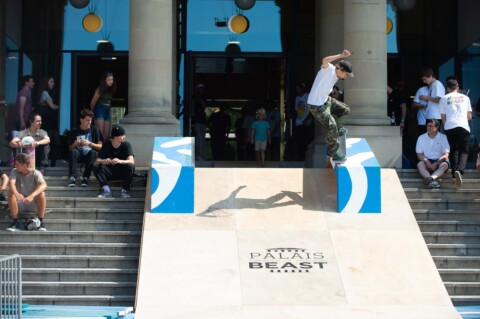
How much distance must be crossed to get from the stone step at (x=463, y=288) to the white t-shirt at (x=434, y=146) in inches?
149

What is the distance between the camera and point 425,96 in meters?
18.9

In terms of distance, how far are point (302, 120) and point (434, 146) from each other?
196 inches

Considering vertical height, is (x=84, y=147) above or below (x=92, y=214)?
above

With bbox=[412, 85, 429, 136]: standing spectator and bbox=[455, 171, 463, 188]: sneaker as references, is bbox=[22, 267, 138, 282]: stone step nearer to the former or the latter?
bbox=[455, 171, 463, 188]: sneaker

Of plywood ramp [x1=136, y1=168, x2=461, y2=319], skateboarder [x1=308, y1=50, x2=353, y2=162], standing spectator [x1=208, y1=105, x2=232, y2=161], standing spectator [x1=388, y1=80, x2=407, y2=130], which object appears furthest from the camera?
standing spectator [x1=208, y1=105, x2=232, y2=161]

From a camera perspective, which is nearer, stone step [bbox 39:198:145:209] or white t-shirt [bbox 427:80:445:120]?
stone step [bbox 39:198:145:209]

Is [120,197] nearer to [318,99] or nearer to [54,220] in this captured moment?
[54,220]

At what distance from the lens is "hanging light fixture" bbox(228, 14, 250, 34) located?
2448 cm

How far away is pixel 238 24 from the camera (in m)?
24.5

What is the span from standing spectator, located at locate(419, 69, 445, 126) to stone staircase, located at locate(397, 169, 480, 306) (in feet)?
5.54

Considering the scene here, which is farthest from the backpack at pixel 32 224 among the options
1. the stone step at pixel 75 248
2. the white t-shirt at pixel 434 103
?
the white t-shirt at pixel 434 103

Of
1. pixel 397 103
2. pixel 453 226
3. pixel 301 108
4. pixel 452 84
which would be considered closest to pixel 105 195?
pixel 453 226

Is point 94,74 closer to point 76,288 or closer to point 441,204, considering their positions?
point 441,204

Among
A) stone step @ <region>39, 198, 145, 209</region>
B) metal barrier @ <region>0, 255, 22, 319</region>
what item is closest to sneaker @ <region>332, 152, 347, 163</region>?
stone step @ <region>39, 198, 145, 209</region>
